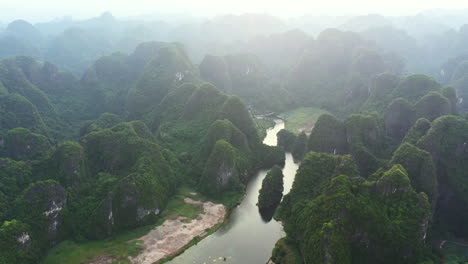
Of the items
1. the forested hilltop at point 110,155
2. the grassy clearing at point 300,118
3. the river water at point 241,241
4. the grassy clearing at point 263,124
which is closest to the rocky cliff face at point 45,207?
the forested hilltop at point 110,155

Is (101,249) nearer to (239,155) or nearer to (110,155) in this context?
(110,155)

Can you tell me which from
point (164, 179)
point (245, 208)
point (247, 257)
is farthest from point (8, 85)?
point (247, 257)

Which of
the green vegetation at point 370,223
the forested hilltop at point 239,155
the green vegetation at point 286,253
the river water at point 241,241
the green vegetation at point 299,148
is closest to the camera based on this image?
the green vegetation at point 370,223

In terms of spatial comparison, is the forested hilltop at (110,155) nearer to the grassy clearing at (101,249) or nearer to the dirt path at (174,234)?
the grassy clearing at (101,249)

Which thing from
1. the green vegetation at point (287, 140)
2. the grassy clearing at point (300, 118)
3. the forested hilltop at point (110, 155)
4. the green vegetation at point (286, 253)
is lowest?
the grassy clearing at point (300, 118)

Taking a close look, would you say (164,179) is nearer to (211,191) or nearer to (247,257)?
(211,191)

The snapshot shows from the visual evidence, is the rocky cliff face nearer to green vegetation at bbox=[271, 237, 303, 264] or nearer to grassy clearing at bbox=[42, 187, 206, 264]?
grassy clearing at bbox=[42, 187, 206, 264]
